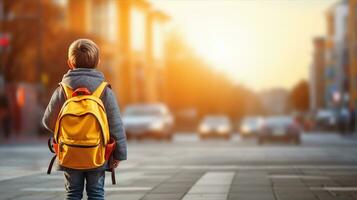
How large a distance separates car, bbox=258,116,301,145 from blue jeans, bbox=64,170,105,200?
29.3 metres

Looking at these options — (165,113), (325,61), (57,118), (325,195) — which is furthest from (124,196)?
(325,61)

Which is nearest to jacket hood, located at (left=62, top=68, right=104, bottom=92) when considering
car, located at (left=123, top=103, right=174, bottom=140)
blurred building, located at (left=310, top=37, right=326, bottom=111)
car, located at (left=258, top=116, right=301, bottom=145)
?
car, located at (left=258, top=116, right=301, bottom=145)

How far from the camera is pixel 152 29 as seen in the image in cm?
9012

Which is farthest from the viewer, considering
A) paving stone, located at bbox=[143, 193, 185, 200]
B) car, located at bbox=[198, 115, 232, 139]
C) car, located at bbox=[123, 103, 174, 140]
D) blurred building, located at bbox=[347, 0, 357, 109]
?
blurred building, located at bbox=[347, 0, 357, 109]

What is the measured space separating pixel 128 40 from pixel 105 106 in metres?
73.6

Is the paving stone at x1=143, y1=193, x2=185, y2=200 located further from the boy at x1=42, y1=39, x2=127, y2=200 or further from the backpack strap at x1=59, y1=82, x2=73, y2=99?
the backpack strap at x1=59, y1=82, x2=73, y2=99

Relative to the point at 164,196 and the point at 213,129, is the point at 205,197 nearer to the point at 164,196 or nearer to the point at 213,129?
the point at 164,196

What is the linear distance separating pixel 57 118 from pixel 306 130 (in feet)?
246

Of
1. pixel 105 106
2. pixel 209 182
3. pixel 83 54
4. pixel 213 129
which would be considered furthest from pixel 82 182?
pixel 213 129

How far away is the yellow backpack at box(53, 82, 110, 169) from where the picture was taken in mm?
5594

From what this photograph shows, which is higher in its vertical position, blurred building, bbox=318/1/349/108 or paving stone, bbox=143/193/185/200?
blurred building, bbox=318/1/349/108

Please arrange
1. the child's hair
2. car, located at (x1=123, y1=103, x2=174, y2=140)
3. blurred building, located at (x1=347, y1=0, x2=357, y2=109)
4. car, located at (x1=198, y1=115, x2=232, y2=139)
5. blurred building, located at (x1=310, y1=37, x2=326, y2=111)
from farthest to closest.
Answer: blurred building, located at (x1=310, y1=37, x2=326, y2=111), blurred building, located at (x1=347, y1=0, x2=357, y2=109), car, located at (x1=198, y1=115, x2=232, y2=139), car, located at (x1=123, y1=103, x2=174, y2=140), the child's hair

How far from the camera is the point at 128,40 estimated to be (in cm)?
7906

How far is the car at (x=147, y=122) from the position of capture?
Result: 37.3 metres
